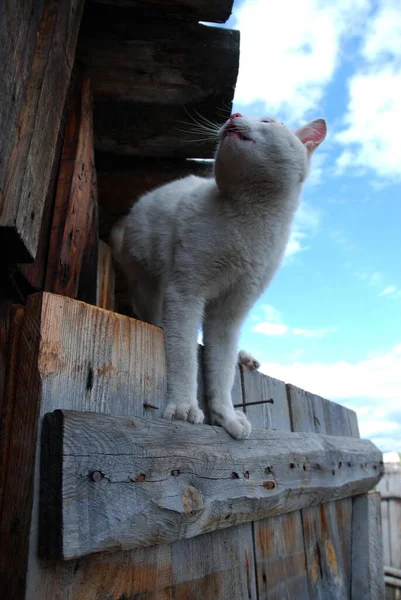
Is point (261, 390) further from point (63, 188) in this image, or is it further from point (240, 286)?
point (63, 188)

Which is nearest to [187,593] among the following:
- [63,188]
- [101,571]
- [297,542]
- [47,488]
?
[101,571]

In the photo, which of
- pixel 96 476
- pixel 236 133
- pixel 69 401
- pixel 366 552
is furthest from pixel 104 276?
pixel 96 476

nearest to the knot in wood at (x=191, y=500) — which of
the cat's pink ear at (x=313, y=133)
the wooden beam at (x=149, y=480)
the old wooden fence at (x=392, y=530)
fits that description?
the wooden beam at (x=149, y=480)

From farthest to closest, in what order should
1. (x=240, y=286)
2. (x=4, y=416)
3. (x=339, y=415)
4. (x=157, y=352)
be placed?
(x=339, y=415) < (x=240, y=286) < (x=157, y=352) < (x=4, y=416)

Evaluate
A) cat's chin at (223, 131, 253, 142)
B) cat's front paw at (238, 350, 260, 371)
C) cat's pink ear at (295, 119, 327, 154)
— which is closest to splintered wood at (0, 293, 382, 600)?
cat's front paw at (238, 350, 260, 371)

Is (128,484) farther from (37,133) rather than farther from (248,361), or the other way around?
(248,361)

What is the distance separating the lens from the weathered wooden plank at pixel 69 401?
995 millimetres

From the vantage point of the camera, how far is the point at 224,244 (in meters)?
1.83

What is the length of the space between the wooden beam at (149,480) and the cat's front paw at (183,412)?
31mm

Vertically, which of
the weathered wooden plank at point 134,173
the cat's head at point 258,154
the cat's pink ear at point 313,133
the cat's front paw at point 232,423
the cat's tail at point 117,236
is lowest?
the cat's front paw at point 232,423

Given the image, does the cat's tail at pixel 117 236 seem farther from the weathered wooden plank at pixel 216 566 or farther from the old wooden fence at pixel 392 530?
the old wooden fence at pixel 392 530

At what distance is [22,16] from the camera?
4.73 ft

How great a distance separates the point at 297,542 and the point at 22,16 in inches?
81.7

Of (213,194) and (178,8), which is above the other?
(178,8)
